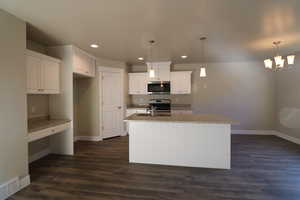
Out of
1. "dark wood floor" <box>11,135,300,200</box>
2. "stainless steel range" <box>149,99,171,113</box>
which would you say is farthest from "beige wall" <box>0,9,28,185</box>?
"stainless steel range" <box>149,99,171,113</box>

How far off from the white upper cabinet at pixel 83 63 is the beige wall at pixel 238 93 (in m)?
3.16

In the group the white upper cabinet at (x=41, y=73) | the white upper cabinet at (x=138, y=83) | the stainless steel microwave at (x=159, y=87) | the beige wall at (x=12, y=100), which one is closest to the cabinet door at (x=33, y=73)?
the white upper cabinet at (x=41, y=73)

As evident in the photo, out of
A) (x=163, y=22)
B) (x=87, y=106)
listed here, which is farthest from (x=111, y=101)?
(x=163, y=22)

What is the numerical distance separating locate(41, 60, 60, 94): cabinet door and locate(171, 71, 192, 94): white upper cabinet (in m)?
3.38

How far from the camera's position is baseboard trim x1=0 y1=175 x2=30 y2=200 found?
217 cm

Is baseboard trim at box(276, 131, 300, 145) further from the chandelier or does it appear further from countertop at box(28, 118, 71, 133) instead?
countertop at box(28, 118, 71, 133)

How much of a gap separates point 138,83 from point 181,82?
1.48 meters

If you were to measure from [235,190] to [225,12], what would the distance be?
8.22 ft

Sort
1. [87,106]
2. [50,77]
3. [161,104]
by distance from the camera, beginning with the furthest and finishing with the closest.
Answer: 1. [161,104]
2. [87,106]
3. [50,77]

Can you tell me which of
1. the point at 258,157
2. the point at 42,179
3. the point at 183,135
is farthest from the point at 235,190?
the point at 42,179

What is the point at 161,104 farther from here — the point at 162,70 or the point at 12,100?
the point at 12,100

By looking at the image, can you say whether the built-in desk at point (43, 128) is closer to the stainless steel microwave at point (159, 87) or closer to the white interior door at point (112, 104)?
the white interior door at point (112, 104)

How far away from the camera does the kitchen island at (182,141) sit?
3.04 meters

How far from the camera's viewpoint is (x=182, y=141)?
318 cm
